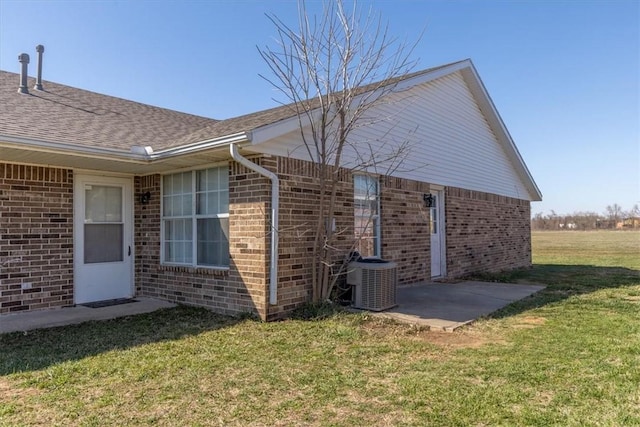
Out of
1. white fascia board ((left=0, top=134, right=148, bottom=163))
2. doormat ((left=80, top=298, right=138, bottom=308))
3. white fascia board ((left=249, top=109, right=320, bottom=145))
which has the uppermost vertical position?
white fascia board ((left=249, top=109, right=320, bottom=145))

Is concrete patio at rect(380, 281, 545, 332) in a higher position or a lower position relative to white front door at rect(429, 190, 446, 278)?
lower

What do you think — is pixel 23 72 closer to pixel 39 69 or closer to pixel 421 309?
pixel 39 69

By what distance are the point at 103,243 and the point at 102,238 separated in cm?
10

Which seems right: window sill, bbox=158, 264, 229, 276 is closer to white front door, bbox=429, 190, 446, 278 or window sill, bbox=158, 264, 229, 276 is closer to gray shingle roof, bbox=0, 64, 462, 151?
gray shingle roof, bbox=0, 64, 462, 151

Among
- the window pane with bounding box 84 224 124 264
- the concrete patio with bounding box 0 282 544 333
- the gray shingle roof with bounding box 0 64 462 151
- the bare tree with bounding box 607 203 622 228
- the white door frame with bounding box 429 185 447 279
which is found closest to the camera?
the concrete patio with bounding box 0 282 544 333

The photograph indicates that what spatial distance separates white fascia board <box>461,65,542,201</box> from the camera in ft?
39.2

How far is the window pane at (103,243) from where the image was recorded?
773cm

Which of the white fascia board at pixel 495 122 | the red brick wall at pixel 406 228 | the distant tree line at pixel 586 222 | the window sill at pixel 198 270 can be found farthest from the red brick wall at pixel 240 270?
the distant tree line at pixel 586 222

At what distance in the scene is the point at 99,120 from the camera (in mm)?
8336

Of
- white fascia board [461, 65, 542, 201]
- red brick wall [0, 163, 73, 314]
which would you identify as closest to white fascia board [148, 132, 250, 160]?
red brick wall [0, 163, 73, 314]

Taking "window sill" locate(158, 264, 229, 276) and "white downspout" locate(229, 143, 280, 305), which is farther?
"window sill" locate(158, 264, 229, 276)

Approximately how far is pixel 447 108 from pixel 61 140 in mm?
9012

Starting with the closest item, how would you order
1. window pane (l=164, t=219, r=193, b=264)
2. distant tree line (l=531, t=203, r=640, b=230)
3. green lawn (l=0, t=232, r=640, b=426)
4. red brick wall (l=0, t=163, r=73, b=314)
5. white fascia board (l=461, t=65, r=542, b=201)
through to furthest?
1. green lawn (l=0, t=232, r=640, b=426)
2. red brick wall (l=0, t=163, r=73, b=314)
3. window pane (l=164, t=219, r=193, b=264)
4. white fascia board (l=461, t=65, r=542, b=201)
5. distant tree line (l=531, t=203, r=640, b=230)

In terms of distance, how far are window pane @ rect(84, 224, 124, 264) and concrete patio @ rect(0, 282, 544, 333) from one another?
37.8 inches
